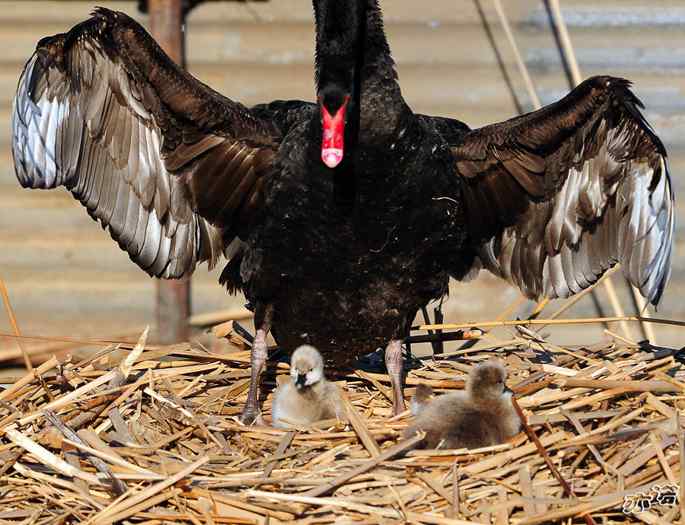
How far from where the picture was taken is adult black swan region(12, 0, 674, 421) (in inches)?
179

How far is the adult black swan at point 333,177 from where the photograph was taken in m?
4.55

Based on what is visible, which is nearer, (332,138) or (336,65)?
(332,138)

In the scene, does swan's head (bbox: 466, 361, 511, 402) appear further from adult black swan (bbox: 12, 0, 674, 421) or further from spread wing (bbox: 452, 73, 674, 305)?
spread wing (bbox: 452, 73, 674, 305)

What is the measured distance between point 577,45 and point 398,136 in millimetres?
3347

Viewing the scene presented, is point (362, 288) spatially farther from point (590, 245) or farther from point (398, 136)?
point (590, 245)

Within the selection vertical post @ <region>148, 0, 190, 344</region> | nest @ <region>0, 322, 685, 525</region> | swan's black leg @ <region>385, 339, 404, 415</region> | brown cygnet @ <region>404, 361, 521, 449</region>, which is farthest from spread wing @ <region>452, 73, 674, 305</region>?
vertical post @ <region>148, 0, 190, 344</region>

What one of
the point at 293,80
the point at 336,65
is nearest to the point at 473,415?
the point at 336,65

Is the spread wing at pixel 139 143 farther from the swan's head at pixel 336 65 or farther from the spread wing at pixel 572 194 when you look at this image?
the spread wing at pixel 572 194

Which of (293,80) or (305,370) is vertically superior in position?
(293,80)

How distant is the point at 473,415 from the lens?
4137 millimetres

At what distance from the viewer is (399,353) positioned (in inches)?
194

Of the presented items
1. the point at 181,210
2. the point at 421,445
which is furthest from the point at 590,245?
the point at 181,210

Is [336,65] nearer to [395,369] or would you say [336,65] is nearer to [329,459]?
[395,369]

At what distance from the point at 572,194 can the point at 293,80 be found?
312 centimetres
